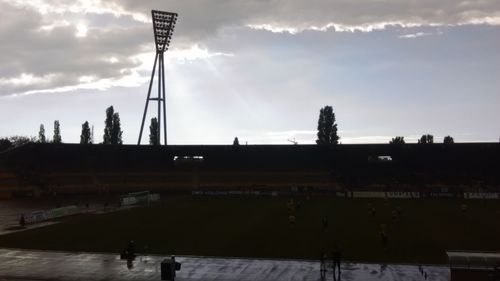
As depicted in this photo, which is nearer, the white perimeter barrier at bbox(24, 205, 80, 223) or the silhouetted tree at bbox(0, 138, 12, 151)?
the white perimeter barrier at bbox(24, 205, 80, 223)

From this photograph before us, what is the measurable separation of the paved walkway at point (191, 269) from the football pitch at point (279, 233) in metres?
2.15

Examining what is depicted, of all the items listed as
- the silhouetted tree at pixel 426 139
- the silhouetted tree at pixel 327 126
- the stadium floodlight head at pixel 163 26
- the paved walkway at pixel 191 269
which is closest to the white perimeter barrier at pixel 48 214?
the paved walkway at pixel 191 269

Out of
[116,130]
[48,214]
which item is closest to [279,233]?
[48,214]

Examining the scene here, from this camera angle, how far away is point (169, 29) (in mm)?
108500

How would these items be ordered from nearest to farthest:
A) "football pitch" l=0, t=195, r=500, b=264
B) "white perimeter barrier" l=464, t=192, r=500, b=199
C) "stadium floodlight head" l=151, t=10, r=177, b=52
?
1. "football pitch" l=0, t=195, r=500, b=264
2. "white perimeter barrier" l=464, t=192, r=500, b=199
3. "stadium floodlight head" l=151, t=10, r=177, b=52

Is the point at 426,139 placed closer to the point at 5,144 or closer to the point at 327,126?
the point at 327,126

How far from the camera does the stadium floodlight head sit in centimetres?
10731

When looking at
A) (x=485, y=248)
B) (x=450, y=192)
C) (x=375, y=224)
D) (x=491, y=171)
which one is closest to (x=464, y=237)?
(x=485, y=248)

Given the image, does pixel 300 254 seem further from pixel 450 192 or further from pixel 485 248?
pixel 450 192

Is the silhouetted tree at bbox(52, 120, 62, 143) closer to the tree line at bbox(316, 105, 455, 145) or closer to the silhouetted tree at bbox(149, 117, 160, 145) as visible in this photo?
the silhouetted tree at bbox(149, 117, 160, 145)

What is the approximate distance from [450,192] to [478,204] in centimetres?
1949

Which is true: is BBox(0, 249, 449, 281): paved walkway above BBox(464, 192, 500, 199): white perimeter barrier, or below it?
above

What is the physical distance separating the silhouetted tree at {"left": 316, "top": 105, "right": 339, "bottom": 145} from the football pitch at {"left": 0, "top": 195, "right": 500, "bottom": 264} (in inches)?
2674

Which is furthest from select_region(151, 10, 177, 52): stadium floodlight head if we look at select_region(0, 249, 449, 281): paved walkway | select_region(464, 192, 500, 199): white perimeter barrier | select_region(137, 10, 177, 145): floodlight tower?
select_region(0, 249, 449, 281): paved walkway
